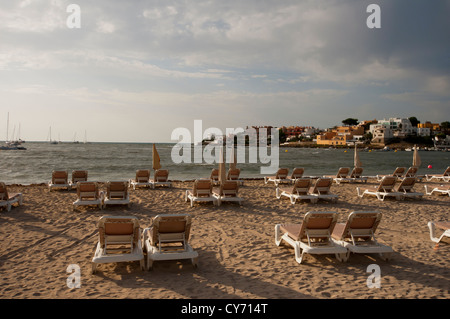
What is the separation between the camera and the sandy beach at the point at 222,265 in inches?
156

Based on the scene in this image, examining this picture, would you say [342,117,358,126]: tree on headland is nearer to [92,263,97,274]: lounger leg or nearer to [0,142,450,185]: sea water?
[0,142,450,185]: sea water

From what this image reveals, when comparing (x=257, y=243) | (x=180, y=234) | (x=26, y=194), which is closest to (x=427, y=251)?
(x=257, y=243)

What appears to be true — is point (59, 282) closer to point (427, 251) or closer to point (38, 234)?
point (38, 234)

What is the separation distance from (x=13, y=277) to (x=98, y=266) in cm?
105

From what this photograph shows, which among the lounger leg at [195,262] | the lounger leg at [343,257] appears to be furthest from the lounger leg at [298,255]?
the lounger leg at [195,262]

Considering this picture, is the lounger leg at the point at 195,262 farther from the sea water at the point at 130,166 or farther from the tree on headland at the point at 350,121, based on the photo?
the tree on headland at the point at 350,121

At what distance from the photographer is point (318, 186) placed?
10398mm

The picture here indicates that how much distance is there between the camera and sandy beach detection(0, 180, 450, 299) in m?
3.96

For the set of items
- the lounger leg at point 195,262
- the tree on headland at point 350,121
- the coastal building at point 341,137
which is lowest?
the lounger leg at point 195,262

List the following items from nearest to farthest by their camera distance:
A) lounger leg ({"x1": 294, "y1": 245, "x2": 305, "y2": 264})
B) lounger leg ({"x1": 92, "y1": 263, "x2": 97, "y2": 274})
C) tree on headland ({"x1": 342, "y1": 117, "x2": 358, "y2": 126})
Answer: lounger leg ({"x1": 92, "y1": 263, "x2": 97, "y2": 274}), lounger leg ({"x1": 294, "y1": 245, "x2": 305, "y2": 264}), tree on headland ({"x1": 342, "y1": 117, "x2": 358, "y2": 126})

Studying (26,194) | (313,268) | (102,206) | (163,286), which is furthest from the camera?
(26,194)

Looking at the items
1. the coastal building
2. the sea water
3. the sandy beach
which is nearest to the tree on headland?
the coastal building

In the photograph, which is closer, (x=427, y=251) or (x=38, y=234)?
(x=427, y=251)

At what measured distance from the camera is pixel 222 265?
16.0ft
